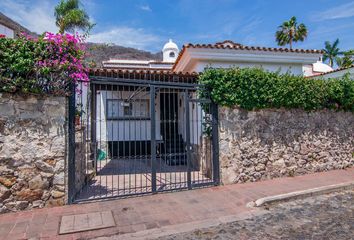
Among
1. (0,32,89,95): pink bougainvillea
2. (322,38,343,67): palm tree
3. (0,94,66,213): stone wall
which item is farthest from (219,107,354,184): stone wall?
(322,38,343,67): palm tree

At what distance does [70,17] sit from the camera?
17641mm

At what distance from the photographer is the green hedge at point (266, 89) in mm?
7258

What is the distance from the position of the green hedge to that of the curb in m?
→ 2.66

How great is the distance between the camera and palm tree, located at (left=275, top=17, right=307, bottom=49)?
29.0 meters

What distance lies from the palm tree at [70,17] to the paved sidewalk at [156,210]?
578 inches

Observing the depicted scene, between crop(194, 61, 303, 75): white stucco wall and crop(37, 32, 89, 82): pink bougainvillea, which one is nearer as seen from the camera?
crop(37, 32, 89, 82): pink bougainvillea

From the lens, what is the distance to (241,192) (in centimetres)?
669

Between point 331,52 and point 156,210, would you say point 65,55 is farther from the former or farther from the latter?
point 331,52

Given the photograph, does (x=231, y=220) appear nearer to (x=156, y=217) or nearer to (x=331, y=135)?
(x=156, y=217)

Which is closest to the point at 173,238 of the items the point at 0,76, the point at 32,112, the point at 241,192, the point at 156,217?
the point at 156,217

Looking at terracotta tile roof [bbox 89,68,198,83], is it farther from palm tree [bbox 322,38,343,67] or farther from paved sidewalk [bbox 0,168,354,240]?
palm tree [bbox 322,38,343,67]

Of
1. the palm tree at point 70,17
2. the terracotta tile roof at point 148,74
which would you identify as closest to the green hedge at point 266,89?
the terracotta tile roof at point 148,74

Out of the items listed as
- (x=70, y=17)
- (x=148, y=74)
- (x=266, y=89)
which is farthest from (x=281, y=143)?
(x=70, y=17)

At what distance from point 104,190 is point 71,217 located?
5.99 feet
